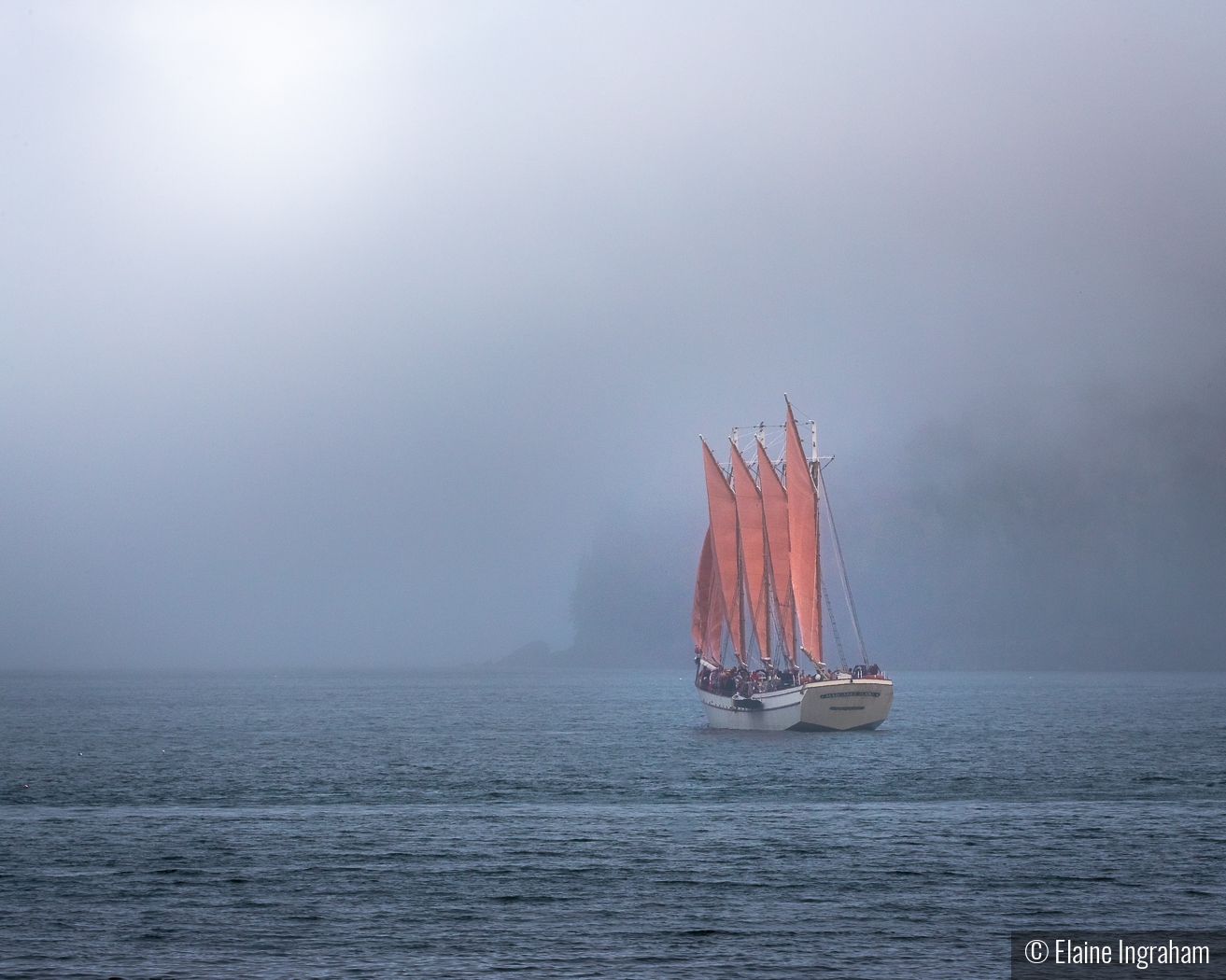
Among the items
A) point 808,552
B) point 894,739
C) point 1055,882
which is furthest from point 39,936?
point 808,552

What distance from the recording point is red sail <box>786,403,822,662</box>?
123 m

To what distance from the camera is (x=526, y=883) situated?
45.3 metres

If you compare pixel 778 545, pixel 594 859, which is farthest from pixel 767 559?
pixel 594 859

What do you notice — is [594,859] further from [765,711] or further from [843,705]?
[765,711]

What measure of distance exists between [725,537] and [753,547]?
9.18 feet

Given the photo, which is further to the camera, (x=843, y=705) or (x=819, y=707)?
(x=843, y=705)

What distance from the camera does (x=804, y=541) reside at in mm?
125312

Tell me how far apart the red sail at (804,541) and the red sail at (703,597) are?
1638 cm

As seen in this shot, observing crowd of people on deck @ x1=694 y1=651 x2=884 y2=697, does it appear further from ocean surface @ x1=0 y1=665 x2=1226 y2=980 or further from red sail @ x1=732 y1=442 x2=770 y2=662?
ocean surface @ x1=0 y1=665 x2=1226 y2=980

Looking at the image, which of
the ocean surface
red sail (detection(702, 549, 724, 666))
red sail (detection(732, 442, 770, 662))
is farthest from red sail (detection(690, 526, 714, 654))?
the ocean surface

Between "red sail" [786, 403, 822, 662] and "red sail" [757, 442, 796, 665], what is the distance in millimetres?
800

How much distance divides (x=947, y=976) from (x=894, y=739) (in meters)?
82.4

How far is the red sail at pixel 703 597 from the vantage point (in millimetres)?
141125

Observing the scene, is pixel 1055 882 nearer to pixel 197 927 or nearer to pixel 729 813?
pixel 729 813
